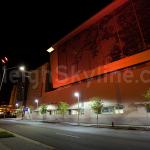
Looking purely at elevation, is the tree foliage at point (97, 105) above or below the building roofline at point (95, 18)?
below

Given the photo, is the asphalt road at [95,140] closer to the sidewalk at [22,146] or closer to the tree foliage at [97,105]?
the sidewalk at [22,146]

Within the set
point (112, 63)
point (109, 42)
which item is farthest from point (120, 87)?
point (109, 42)

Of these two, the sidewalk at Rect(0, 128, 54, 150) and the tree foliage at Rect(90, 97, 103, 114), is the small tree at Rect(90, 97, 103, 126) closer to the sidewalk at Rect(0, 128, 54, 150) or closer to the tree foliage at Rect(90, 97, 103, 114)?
→ the tree foliage at Rect(90, 97, 103, 114)

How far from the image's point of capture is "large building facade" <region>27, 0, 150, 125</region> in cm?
4100

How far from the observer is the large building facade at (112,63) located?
41.0m

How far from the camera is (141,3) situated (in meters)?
44.2

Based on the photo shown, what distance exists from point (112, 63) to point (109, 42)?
4.11 meters

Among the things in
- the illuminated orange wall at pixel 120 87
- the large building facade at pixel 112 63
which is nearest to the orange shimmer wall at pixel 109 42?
the large building facade at pixel 112 63

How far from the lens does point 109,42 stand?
50.9 m

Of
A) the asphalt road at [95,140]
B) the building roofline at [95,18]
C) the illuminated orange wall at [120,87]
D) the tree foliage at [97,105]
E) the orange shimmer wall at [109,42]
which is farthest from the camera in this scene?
the building roofline at [95,18]

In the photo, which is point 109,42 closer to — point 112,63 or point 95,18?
point 112,63

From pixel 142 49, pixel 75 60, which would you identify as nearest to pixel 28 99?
pixel 75 60

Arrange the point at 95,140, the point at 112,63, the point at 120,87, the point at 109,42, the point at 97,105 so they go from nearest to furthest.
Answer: the point at 95,140
the point at 120,87
the point at 97,105
the point at 112,63
the point at 109,42

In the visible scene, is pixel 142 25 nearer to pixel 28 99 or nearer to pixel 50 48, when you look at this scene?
pixel 50 48
